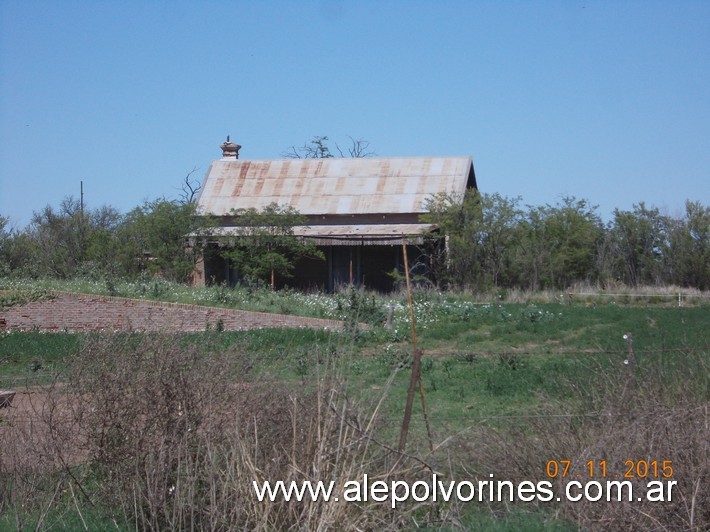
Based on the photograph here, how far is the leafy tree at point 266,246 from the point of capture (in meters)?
31.5

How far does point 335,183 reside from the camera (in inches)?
1481

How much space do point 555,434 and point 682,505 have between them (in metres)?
1.30

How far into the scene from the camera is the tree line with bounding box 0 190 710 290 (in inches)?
1262

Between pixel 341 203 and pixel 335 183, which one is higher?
pixel 335 183

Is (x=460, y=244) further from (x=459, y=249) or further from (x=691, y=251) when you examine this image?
(x=691, y=251)

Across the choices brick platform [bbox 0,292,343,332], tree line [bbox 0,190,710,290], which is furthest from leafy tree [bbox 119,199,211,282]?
brick platform [bbox 0,292,343,332]

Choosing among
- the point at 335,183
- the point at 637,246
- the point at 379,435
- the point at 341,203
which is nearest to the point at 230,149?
the point at 335,183

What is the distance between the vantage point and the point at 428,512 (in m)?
6.87

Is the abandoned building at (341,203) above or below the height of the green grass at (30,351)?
above

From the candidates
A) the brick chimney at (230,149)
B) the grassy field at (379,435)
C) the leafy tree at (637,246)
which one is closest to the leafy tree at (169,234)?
the brick chimney at (230,149)

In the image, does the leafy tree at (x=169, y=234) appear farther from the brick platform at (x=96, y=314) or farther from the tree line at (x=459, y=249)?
the brick platform at (x=96, y=314)

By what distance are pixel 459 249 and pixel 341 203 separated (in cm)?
636

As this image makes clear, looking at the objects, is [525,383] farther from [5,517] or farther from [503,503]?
[5,517]

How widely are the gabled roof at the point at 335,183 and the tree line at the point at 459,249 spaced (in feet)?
6.76
